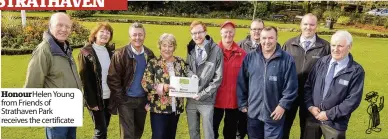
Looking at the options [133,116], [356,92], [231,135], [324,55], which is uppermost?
[324,55]

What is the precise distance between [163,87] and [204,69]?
55 centimetres

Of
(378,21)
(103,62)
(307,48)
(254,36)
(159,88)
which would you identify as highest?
(378,21)

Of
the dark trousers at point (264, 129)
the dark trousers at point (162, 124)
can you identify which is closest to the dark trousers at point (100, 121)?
the dark trousers at point (162, 124)

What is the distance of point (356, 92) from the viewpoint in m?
4.26

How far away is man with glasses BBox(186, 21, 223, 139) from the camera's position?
185 inches

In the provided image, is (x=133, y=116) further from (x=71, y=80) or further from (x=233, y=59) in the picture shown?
(x=233, y=59)

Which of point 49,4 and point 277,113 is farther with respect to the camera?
point 49,4

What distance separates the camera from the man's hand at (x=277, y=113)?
14.8ft

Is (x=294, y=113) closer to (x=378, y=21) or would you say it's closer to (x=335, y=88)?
(x=335, y=88)

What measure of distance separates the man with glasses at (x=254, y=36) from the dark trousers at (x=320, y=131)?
129 cm

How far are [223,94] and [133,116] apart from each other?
1141 mm

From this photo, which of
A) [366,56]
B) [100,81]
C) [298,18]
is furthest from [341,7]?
[100,81]

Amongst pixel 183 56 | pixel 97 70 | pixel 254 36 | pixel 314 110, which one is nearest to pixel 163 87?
pixel 97 70

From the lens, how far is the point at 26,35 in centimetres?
1315
